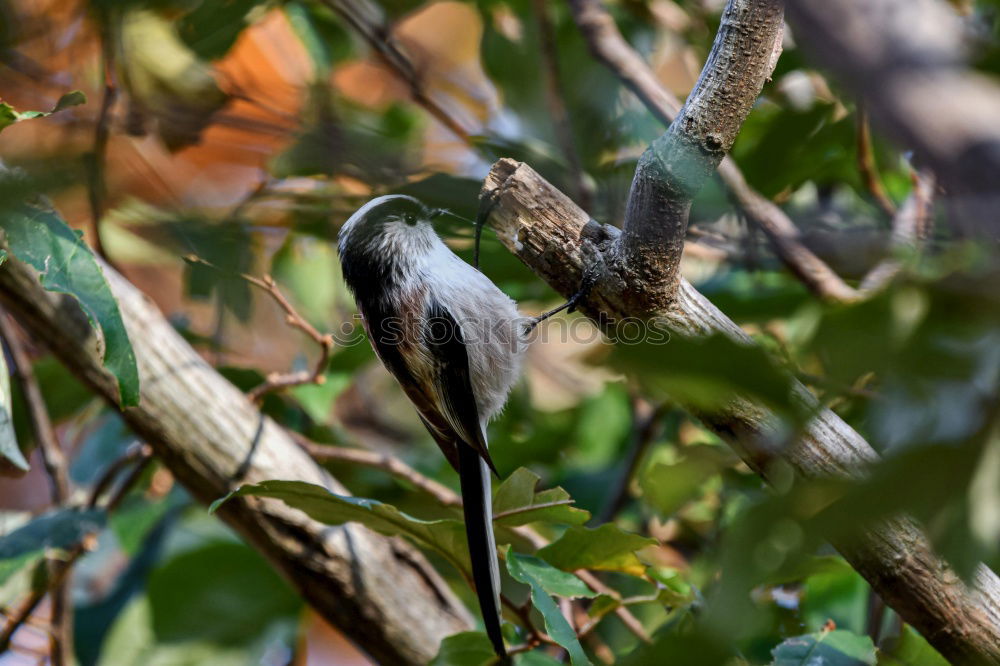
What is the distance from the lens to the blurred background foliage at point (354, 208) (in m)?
1.42

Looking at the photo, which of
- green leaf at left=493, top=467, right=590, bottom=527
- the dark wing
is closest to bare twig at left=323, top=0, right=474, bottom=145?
the dark wing

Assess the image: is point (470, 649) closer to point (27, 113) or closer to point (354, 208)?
point (354, 208)

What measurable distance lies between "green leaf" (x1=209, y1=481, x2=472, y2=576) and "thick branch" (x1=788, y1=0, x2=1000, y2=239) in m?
1.04

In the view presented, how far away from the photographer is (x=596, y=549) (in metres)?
1.40

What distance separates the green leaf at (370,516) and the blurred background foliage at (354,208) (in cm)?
17

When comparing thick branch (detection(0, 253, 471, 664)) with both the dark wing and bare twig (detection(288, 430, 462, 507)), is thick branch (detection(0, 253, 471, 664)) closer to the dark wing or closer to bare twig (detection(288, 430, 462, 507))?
bare twig (detection(288, 430, 462, 507))

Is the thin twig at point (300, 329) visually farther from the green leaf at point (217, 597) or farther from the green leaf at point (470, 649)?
the green leaf at point (470, 649)

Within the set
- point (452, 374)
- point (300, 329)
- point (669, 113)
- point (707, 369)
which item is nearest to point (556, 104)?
point (669, 113)

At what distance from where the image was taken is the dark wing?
175cm

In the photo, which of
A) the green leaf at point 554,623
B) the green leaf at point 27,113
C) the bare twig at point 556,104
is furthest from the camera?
the bare twig at point 556,104

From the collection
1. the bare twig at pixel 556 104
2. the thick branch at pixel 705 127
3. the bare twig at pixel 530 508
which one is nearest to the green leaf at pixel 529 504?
the bare twig at pixel 530 508

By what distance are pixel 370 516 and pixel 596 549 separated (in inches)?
14.3

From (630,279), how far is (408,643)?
1057 mm

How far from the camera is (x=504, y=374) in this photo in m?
1.94
